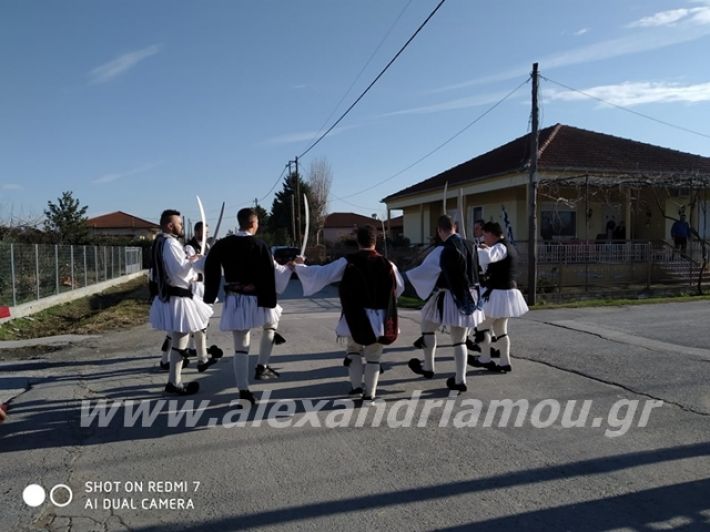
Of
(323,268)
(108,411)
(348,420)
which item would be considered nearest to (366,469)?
(348,420)

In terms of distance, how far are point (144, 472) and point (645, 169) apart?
2253 cm

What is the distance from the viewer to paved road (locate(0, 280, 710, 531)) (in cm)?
362

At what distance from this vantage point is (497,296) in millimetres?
7406

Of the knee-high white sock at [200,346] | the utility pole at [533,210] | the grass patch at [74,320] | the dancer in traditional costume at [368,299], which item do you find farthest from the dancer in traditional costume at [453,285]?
the utility pole at [533,210]

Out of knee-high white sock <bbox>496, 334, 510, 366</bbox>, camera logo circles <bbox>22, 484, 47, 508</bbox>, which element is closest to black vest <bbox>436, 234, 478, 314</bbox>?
knee-high white sock <bbox>496, 334, 510, 366</bbox>

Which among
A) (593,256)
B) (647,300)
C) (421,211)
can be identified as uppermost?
(421,211)

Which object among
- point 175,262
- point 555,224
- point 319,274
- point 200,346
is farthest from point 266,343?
point 555,224

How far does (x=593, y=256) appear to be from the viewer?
17219 millimetres

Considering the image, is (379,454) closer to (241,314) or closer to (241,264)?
(241,314)

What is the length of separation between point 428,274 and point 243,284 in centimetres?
207

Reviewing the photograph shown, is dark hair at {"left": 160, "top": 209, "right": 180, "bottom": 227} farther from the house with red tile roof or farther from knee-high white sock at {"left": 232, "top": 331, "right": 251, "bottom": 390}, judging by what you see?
the house with red tile roof

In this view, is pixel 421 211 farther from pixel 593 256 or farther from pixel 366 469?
pixel 366 469

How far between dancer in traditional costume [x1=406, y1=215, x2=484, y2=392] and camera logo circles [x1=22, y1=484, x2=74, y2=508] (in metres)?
3.92

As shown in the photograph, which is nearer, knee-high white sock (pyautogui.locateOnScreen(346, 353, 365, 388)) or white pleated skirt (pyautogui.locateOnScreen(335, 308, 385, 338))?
white pleated skirt (pyautogui.locateOnScreen(335, 308, 385, 338))
